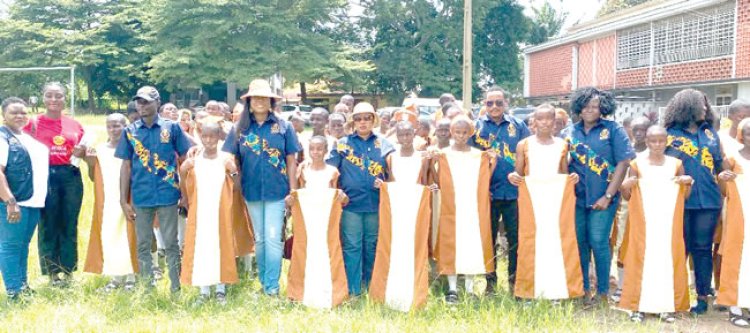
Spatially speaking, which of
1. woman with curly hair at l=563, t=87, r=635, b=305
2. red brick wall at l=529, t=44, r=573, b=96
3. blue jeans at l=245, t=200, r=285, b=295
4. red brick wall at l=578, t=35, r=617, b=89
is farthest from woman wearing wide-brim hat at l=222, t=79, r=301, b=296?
red brick wall at l=529, t=44, r=573, b=96

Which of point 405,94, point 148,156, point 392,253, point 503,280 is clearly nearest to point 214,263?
point 148,156

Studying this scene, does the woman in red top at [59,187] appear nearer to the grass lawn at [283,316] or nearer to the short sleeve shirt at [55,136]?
the short sleeve shirt at [55,136]

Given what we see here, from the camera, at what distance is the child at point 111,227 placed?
20.2 ft

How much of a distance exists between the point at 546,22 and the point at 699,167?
45.4 m

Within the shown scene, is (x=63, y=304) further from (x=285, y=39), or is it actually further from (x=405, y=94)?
(x=405, y=94)

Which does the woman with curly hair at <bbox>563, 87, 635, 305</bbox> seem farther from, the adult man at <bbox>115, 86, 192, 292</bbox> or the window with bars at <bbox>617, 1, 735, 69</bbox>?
the window with bars at <bbox>617, 1, 735, 69</bbox>

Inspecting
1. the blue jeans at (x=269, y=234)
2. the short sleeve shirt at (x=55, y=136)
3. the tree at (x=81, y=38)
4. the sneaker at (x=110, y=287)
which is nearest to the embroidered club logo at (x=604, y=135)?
the blue jeans at (x=269, y=234)

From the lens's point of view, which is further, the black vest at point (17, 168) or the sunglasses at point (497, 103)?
the sunglasses at point (497, 103)

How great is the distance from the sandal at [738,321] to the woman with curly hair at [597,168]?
36.5 inches

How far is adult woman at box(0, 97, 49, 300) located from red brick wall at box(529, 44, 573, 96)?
85.6 ft

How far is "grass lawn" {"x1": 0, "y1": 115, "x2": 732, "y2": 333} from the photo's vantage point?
4.91 metres

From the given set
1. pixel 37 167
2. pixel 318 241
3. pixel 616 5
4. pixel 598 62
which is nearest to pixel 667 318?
pixel 318 241

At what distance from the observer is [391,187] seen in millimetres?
5547

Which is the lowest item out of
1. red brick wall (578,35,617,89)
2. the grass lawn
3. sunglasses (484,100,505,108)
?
the grass lawn
